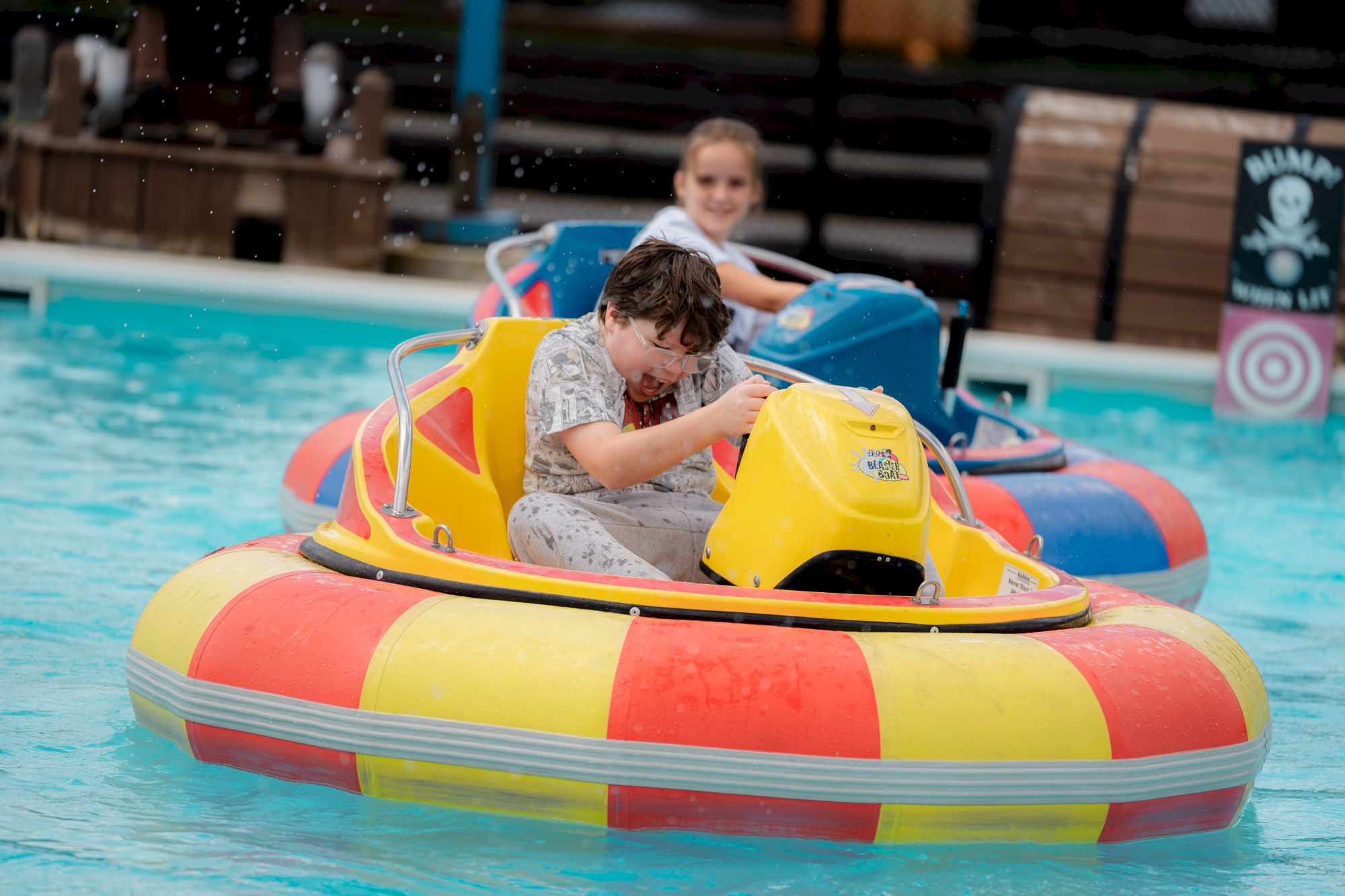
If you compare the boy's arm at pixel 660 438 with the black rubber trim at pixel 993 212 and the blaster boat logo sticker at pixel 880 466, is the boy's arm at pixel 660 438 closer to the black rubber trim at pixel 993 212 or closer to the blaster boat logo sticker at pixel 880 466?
the blaster boat logo sticker at pixel 880 466

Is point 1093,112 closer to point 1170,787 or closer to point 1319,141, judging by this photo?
point 1319,141

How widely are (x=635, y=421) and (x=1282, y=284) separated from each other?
588cm

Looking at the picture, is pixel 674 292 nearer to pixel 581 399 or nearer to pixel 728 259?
pixel 581 399

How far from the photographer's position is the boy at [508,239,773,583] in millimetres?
3000

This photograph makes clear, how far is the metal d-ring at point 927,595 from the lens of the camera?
115 inches

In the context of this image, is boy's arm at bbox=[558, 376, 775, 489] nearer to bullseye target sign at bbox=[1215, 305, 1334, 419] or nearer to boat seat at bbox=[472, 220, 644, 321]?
boat seat at bbox=[472, 220, 644, 321]

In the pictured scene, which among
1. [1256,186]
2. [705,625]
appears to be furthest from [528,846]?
[1256,186]

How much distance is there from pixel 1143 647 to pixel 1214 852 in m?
0.36

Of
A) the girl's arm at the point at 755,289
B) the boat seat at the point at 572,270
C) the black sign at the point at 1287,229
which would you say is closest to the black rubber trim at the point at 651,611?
the girl's arm at the point at 755,289

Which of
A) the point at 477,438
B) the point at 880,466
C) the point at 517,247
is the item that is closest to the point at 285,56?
the point at 517,247

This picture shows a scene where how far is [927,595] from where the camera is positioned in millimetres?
2943

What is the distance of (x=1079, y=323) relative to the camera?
29.5ft

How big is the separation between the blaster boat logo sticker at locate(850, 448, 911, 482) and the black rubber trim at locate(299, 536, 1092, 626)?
0.24 meters

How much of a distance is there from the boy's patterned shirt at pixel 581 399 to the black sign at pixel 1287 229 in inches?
219
